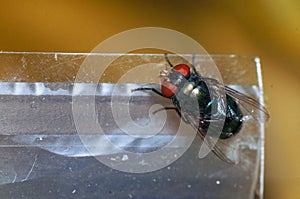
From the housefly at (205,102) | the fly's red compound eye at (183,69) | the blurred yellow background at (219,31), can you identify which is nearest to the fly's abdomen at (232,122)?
the housefly at (205,102)

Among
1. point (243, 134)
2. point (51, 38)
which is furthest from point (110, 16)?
point (243, 134)

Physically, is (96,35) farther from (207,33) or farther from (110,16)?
(207,33)

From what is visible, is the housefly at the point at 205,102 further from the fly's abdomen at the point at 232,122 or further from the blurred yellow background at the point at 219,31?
the blurred yellow background at the point at 219,31

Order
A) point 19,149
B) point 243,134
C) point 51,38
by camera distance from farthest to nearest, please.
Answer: point 51,38
point 243,134
point 19,149

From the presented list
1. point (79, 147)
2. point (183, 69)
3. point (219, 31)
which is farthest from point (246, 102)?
point (79, 147)

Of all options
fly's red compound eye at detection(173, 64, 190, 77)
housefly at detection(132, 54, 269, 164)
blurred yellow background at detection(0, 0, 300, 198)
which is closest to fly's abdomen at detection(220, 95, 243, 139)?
housefly at detection(132, 54, 269, 164)

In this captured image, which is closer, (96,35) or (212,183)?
(212,183)
